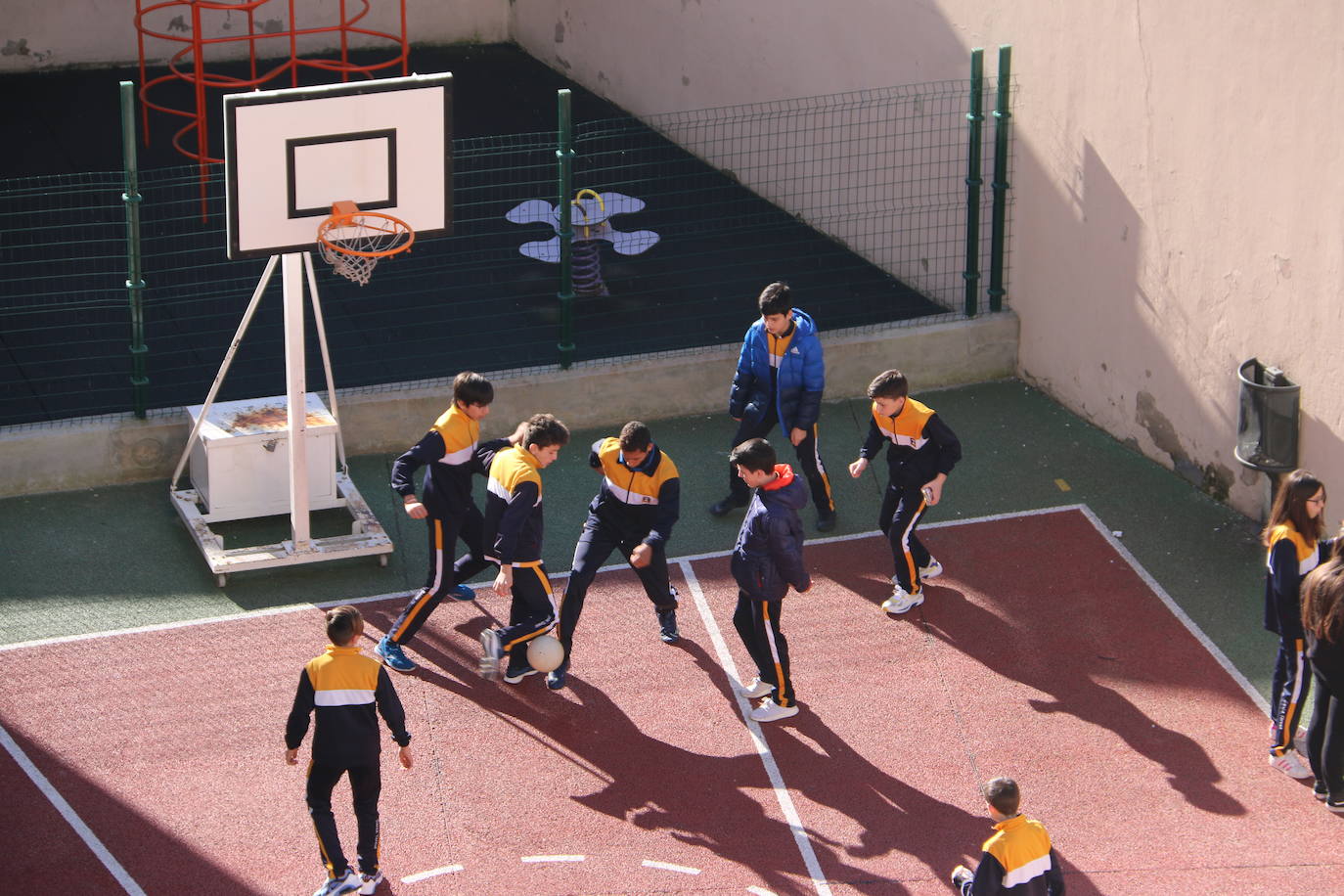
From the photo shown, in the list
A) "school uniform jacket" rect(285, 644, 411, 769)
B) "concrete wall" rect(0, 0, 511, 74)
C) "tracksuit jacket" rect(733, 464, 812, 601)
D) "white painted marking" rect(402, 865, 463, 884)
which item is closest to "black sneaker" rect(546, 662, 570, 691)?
"tracksuit jacket" rect(733, 464, 812, 601)

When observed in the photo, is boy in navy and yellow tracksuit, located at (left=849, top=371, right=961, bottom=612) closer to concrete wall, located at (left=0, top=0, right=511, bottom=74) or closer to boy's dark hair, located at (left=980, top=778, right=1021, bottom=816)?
boy's dark hair, located at (left=980, top=778, right=1021, bottom=816)

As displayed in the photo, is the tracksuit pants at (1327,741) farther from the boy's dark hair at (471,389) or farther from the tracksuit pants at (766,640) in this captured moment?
the boy's dark hair at (471,389)

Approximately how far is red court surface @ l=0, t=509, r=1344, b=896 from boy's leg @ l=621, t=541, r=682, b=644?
0.47 ft

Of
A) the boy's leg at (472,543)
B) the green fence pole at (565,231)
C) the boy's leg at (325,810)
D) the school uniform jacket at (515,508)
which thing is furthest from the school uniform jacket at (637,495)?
the green fence pole at (565,231)

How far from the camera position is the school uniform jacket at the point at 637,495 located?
1050 centimetres

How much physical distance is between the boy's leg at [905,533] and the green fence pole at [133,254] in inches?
210

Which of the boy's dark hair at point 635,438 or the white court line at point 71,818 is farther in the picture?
the boy's dark hair at point 635,438

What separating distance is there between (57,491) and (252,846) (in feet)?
15.1

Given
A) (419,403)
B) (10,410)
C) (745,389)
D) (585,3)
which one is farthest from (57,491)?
(585,3)

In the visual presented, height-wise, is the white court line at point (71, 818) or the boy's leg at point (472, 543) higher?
the boy's leg at point (472, 543)

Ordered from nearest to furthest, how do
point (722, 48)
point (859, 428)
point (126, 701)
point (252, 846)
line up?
point (252, 846)
point (126, 701)
point (859, 428)
point (722, 48)

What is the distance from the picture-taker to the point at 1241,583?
39.6 feet

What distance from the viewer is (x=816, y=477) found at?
41.4 ft

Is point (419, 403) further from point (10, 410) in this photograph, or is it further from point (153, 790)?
point (153, 790)
